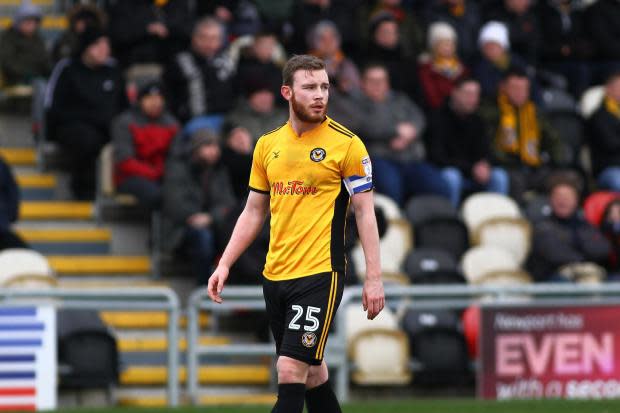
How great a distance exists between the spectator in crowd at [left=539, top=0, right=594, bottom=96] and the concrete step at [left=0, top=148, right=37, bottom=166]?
601 centimetres

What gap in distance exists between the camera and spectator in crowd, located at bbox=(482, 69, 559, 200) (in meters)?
16.7

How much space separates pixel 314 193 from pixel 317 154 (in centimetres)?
19

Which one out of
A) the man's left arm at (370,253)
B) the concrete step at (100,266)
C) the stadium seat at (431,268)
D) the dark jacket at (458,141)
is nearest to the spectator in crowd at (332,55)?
the dark jacket at (458,141)

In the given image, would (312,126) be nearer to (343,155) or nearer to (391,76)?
(343,155)

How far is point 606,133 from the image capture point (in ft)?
56.5

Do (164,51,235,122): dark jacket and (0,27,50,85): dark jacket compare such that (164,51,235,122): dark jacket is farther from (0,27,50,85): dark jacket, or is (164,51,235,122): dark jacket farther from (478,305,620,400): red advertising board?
(478,305,620,400): red advertising board

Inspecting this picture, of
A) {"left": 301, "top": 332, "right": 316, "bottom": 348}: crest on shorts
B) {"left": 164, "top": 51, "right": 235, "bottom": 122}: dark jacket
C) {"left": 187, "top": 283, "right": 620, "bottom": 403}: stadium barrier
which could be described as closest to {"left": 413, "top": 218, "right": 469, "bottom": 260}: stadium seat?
{"left": 187, "top": 283, "right": 620, "bottom": 403}: stadium barrier

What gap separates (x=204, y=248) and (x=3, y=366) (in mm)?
2587

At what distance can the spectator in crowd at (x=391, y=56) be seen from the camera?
16781 millimetres

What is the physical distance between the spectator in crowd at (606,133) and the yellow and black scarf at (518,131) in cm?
86

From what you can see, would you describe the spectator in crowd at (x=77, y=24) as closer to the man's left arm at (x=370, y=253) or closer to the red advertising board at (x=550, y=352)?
the red advertising board at (x=550, y=352)

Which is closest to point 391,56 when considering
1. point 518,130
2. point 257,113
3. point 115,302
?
point 518,130

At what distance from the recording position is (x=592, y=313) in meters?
13.6

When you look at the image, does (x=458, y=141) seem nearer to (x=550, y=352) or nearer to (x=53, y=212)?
(x=550, y=352)
